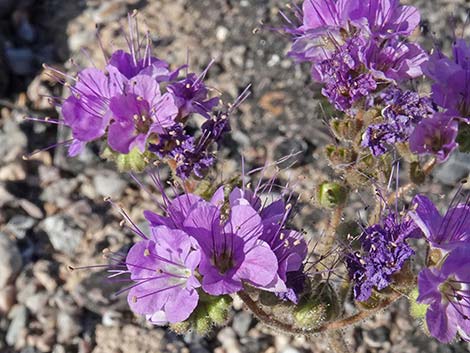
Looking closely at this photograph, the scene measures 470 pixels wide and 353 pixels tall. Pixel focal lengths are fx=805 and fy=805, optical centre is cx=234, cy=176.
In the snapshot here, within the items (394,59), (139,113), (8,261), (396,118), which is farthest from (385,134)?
(8,261)

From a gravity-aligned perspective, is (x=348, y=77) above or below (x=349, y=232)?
above

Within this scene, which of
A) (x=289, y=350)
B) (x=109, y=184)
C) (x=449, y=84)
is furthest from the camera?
(x=109, y=184)

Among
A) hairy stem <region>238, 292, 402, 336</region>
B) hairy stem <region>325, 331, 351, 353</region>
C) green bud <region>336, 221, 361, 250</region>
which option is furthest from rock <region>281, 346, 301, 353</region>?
green bud <region>336, 221, 361, 250</region>

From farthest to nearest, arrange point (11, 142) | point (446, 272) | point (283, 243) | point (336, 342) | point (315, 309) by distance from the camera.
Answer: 1. point (11, 142)
2. point (336, 342)
3. point (315, 309)
4. point (283, 243)
5. point (446, 272)

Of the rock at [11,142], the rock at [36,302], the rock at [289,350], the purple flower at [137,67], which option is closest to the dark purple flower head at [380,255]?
the purple flower at [137,67]

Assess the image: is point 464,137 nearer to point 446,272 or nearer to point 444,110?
point 444,110

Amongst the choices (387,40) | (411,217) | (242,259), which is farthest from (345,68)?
(242,259)

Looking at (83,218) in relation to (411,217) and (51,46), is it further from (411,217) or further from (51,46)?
(411,217)
